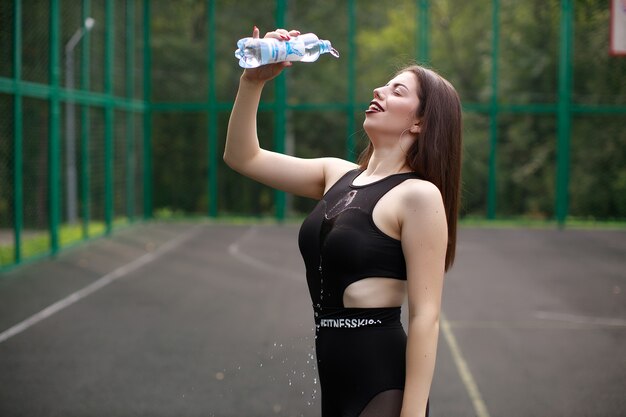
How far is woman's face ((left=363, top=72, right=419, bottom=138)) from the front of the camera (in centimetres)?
287

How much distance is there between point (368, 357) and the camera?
9.14 feet

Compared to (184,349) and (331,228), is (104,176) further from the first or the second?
(331,228)

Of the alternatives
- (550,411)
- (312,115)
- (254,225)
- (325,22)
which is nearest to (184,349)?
(550,411)

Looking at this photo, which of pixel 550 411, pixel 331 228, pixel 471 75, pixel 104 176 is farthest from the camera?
pixel 471 75

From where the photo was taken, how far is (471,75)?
27.2m

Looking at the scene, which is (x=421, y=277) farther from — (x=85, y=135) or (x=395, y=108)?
(x=85, y=135)

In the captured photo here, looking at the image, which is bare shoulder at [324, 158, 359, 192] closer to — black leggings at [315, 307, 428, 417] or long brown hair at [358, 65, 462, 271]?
long brown hair at [358, 65, 462, 271]

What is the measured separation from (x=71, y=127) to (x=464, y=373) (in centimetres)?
948

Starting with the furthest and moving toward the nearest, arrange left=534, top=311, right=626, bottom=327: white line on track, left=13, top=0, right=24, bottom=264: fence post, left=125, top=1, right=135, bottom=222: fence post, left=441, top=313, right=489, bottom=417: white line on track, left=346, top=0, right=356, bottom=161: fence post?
1. left=346, top=0, right=356, bottom=161: fence post
2. left=125, top=1, right=135, bottom=222: fence post
3. left=13, top=0, right=24, bottom=264: fence post
4. left=534, top=311, right=626, bottom=327: white line on track
5. left=441, top=313, right=489, bottom=417: white line on track

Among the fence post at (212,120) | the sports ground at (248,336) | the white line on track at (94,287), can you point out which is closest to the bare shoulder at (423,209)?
the sports ground at (248,336)

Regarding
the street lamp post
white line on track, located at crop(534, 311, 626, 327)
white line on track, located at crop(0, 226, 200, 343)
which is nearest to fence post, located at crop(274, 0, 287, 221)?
white line on track, located at crop(0, 226, 200, 343)

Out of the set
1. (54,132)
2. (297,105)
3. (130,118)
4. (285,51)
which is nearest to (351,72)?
(297,105)

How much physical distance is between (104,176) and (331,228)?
14.3 metres

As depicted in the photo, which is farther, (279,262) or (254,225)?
(254,225)
